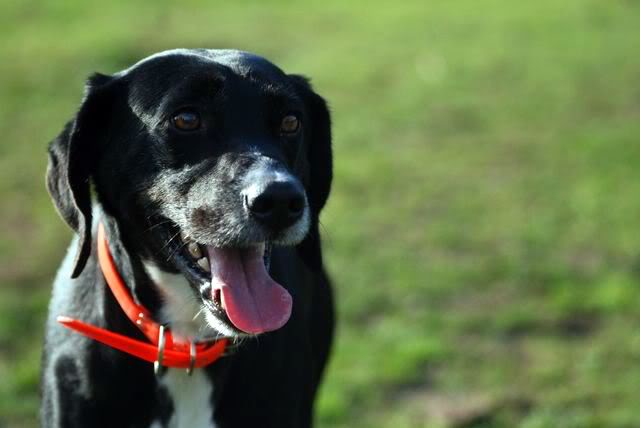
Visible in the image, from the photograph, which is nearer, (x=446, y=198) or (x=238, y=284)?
(x=238, y=284)

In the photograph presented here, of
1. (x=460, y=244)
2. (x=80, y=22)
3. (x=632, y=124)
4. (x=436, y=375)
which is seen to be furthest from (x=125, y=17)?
(x=436, y=375)

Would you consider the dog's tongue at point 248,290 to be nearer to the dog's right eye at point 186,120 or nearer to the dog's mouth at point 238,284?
the dog's mouth at point 238,284

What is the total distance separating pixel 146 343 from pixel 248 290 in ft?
1.31

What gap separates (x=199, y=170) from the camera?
132 inches

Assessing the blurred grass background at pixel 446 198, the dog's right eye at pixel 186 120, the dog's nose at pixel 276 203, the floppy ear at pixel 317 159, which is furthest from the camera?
the blurred grass background at pixel 446 198

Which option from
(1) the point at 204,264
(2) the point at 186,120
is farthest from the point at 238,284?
(2) the point at 186,120

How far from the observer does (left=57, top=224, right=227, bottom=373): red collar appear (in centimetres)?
341

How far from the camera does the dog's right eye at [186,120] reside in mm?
3369

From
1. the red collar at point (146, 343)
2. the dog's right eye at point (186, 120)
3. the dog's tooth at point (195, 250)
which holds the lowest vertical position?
the red collar at point (146, 343)

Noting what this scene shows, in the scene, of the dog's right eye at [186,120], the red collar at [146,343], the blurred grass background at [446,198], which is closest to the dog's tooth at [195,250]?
the red collar at [146,343]

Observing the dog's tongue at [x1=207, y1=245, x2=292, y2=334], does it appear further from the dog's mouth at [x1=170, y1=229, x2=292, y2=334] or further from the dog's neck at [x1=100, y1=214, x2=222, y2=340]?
the dog's neck at [x1=100, y1=214, x2=222, y2=340]

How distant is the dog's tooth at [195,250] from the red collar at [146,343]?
25 cm

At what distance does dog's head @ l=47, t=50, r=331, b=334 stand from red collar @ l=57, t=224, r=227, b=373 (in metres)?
0.11

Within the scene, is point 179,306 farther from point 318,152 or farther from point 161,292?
point 318,152
